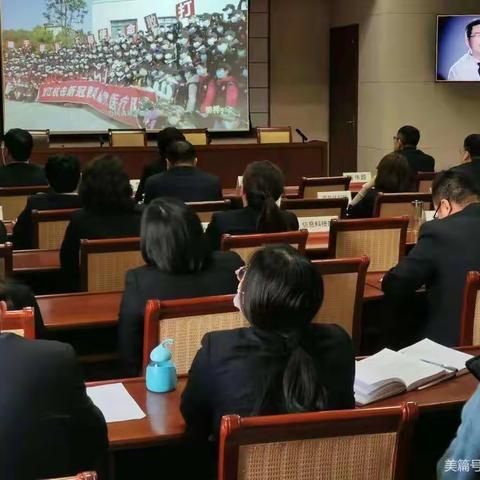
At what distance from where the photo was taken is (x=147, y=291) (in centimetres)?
280

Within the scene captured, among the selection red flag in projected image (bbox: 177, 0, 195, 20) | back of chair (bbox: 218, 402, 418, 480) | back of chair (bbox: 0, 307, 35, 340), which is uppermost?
red flag in projected image (bbox: 177, 0, 195, 20)

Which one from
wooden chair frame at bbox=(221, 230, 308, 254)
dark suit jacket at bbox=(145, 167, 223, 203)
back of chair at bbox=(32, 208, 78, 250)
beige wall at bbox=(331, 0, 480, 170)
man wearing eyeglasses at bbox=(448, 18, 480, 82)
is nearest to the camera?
wooden chair frame at bbox=(221, 230, 308, 254)

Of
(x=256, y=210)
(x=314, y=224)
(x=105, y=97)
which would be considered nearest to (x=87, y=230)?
(x=256, y=210)

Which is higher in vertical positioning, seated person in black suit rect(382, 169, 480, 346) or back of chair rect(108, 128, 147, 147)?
back of chair rect(108, 128, 147, 147)

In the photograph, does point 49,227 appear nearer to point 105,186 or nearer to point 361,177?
point 105,186

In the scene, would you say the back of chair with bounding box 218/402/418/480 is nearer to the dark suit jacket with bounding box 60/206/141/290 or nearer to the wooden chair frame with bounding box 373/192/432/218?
the dark suit jacket with bounding box 60/206/141/290

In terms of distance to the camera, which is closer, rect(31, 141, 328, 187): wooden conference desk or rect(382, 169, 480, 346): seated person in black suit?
rect(382, 169, 480, 346): seated person in black suit

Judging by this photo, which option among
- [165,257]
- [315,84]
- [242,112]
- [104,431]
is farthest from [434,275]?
Answer: [315,84]

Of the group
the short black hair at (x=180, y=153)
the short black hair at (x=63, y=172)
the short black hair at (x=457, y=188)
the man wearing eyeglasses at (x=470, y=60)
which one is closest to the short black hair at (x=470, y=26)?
the man wearing eyeglasses at (x=470, y=60)

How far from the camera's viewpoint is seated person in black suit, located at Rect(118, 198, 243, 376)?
9.14 ft

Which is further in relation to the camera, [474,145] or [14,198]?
[474,145]

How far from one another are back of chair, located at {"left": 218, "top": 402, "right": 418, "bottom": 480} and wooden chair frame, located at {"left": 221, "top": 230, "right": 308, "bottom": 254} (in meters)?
1.95

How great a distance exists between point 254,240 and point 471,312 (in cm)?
118

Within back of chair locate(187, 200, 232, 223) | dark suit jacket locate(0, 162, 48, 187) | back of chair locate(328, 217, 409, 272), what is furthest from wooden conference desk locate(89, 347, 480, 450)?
dark suit jacket locate(0, 162, 48, 187)
